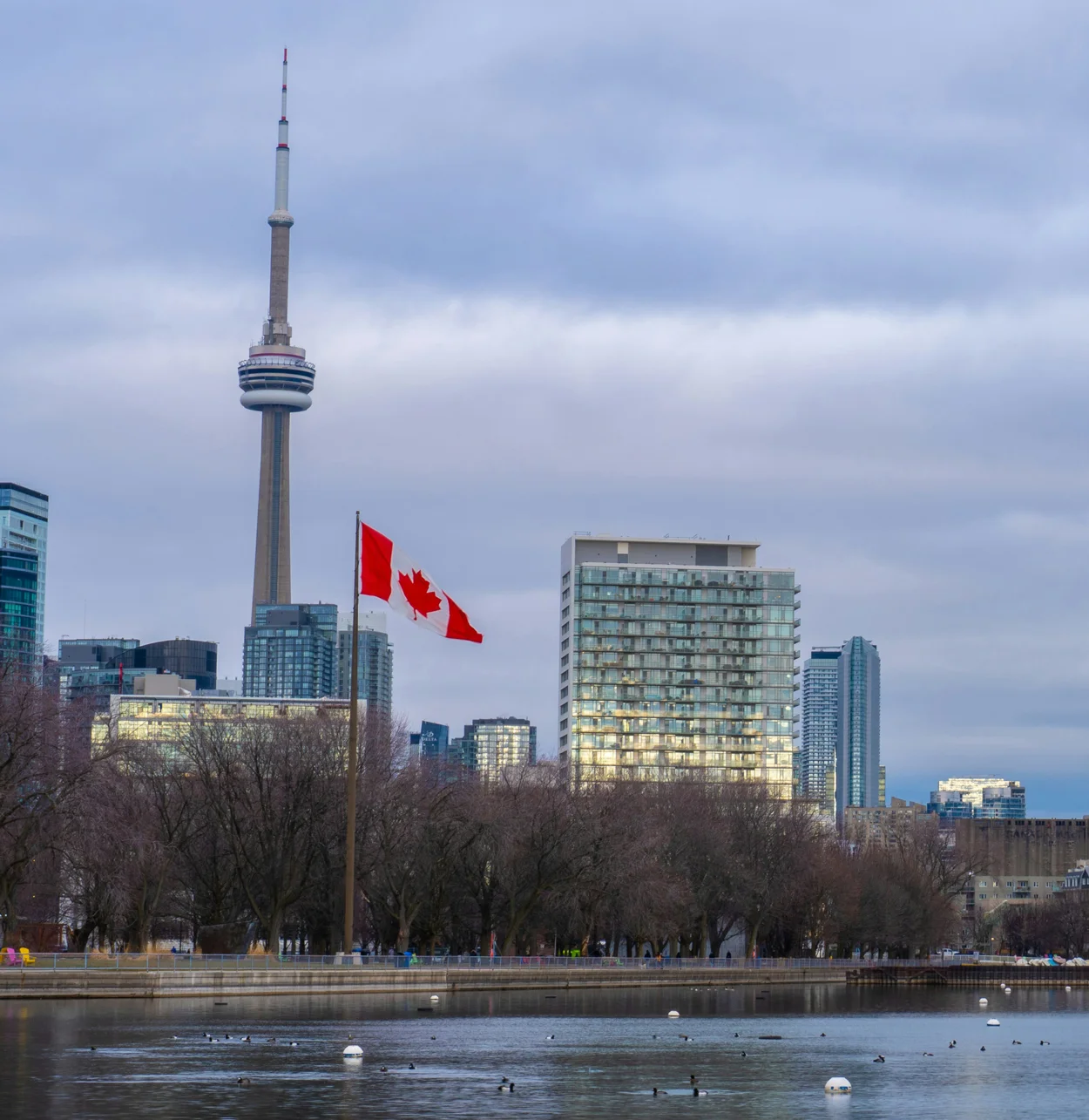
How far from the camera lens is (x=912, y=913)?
178875 millimetres

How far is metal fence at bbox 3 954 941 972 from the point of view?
3155 inches

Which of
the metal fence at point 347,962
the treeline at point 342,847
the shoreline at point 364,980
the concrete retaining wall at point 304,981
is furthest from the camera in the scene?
the treeline at point 342,847

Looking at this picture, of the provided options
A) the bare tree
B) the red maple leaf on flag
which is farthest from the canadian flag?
the bare tree

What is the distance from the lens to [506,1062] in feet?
170

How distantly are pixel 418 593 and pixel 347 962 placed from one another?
58.8 feet

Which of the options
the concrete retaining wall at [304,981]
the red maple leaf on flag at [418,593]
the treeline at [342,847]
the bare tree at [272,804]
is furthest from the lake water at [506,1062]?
the bare tree at [272,804]

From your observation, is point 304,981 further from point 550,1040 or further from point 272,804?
point 550,1040

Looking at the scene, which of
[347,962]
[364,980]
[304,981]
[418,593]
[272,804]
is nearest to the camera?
[304,981]

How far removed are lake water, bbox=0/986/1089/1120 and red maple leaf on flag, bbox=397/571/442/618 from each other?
694 inches

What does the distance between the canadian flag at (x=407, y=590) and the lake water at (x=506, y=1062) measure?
55.8 feet

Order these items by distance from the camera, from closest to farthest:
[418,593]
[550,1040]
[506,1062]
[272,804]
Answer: [506,1062], [550,1040], [418,593], [272,804]

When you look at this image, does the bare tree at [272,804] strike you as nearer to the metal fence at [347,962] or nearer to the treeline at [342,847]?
the treeline at [342,847]

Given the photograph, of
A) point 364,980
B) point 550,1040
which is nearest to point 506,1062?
point 550,1040

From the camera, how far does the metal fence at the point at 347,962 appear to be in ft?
263
